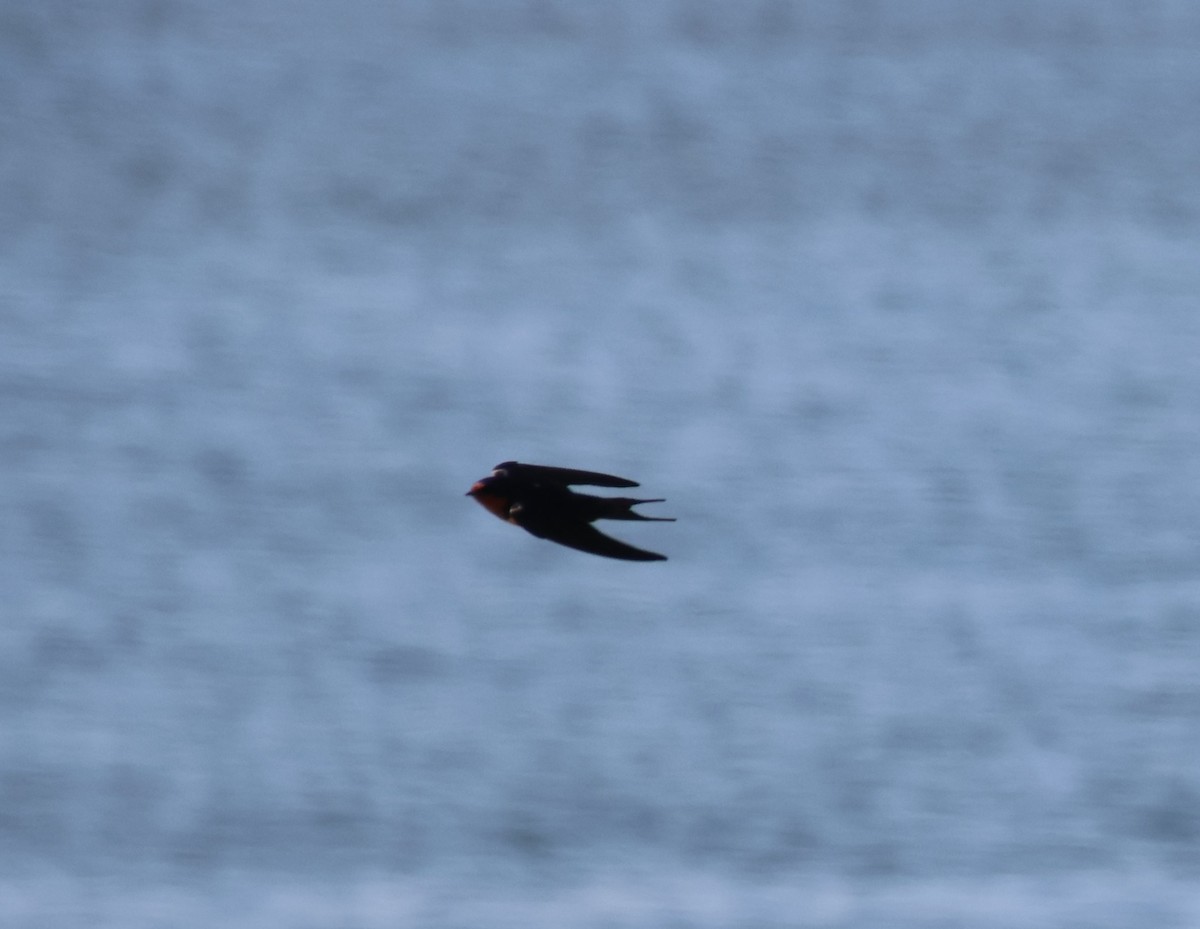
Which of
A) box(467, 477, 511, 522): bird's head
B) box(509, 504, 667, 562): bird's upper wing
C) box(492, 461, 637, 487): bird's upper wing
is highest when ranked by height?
box(492, 461, 637, 487): bird's upper wing

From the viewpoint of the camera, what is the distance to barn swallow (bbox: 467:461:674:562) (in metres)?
1.01

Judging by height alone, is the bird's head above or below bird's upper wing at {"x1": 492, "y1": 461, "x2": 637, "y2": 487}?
below

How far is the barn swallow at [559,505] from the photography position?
101 centimetres

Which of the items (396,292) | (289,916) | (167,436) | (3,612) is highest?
(396,292)

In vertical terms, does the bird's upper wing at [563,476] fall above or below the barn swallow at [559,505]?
above

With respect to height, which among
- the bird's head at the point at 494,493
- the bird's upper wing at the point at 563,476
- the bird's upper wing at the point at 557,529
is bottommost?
the bird's upper wing at the point at 557,529

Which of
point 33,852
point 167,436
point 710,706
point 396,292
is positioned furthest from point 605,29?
point 33,852

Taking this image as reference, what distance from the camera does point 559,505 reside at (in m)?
1.01

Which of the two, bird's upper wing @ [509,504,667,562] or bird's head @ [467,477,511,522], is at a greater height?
bird's head @ [467,477,511,522]

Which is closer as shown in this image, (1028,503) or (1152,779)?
(1152,779)

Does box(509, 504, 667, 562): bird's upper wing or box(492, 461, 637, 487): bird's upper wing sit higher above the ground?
box(492, 461, 637, 487): bird's upper wing

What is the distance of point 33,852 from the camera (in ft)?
5.41

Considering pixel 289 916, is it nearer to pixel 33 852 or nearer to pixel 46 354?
pixel 33 852

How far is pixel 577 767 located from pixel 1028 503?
0.57m
